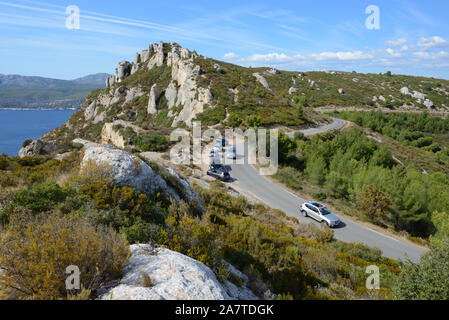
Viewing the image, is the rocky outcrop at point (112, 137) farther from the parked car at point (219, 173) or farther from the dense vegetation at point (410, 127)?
the dense vegetation at point (410, 127)

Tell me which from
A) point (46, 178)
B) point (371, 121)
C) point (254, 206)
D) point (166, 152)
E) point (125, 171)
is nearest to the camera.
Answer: point (125, 171)

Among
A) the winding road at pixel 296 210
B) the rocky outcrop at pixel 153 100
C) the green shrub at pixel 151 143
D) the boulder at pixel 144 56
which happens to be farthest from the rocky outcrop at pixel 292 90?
the winding road at pixel 296 210

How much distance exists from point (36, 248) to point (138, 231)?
2092 millimetres

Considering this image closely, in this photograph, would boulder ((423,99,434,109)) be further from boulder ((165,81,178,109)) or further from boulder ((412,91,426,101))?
boulder ((165,81,178,109))

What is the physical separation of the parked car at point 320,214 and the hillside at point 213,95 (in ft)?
77.0

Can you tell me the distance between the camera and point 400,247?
1471 cm

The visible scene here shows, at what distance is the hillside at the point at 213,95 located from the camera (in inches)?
1891

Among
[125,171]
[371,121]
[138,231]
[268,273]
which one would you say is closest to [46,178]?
[125,171]

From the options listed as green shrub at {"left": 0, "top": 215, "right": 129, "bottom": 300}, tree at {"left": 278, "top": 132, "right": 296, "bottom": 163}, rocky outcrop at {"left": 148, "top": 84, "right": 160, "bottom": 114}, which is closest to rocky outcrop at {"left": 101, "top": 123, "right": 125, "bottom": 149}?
tree at {"left": 278, "top": 132, "right": 296, "bottom": 163}

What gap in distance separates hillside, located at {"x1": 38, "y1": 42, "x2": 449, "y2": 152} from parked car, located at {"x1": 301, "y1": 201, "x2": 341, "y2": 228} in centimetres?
2346

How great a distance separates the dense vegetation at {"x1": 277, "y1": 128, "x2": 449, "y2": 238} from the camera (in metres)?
17.7

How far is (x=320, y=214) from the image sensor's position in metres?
17.1

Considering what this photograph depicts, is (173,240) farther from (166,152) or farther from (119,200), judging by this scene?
(166,152)
